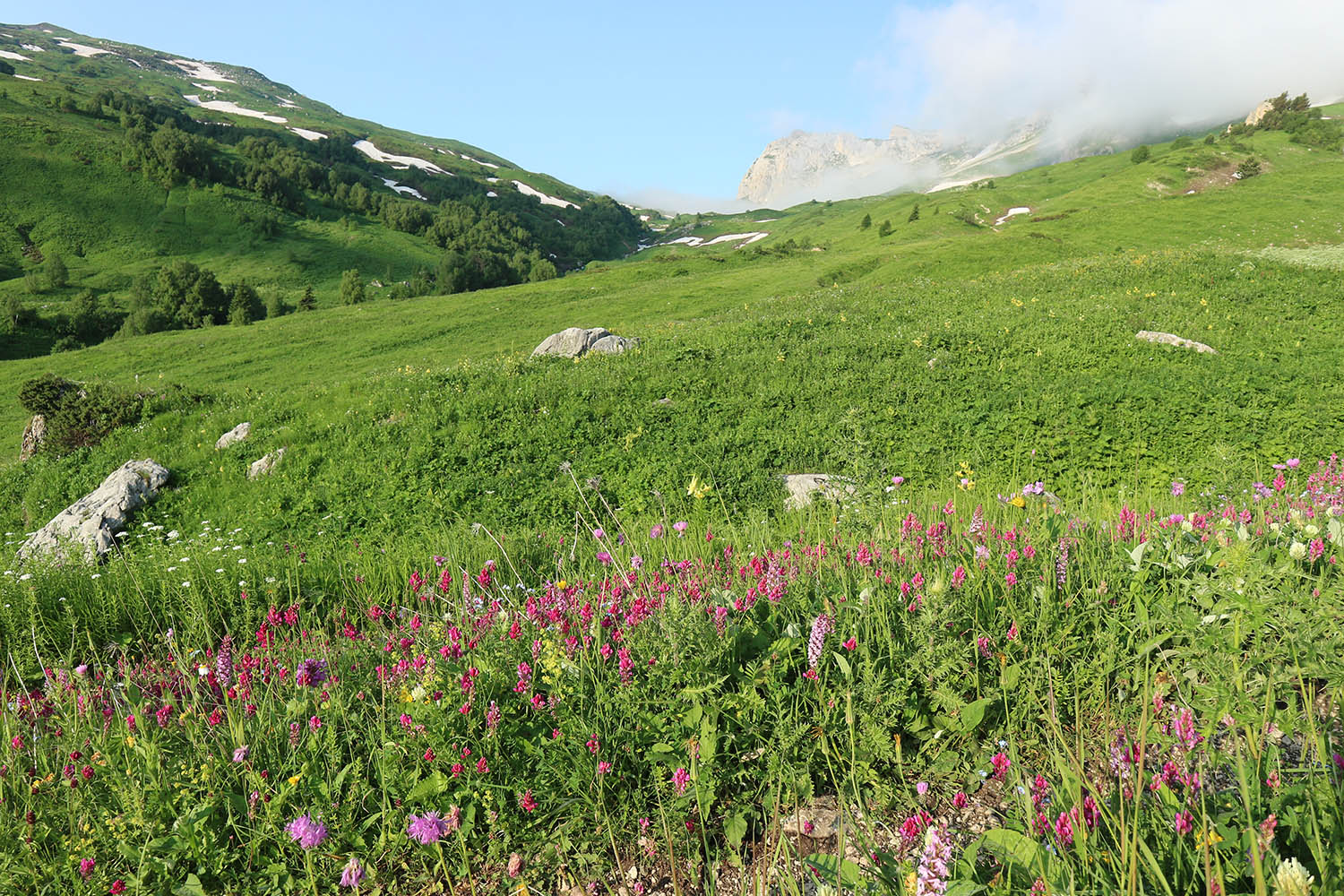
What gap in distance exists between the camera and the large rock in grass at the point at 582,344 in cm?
2260

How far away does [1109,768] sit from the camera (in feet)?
9.22

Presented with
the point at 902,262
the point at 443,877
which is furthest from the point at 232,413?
the point at 902,262

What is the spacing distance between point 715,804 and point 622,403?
13005mm

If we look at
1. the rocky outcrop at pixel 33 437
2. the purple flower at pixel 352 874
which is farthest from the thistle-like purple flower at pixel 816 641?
the rocky outcrop at pixel 33 437

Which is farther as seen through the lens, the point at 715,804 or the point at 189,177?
the point at 189,177

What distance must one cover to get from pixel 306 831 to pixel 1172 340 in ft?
66.4

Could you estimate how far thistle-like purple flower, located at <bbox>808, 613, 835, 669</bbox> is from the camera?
128 inches

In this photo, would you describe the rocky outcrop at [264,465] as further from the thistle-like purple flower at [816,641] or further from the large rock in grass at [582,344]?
the thistle-like purple flower at [816,641]

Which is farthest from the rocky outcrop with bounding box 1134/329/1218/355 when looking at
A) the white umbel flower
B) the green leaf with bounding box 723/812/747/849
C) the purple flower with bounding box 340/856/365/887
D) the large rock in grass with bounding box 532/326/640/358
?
the purple flower with bounding box 340/856/365/887

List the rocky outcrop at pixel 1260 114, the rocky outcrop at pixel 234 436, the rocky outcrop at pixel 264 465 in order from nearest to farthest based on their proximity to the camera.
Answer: the rocky outcrop at pixel 264 465, the rocky outcrop at pixel 234 436, the rocky outcrop at pixel 1260 114

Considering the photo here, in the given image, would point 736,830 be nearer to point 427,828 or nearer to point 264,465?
point 427,828

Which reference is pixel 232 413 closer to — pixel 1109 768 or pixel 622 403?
pixel 622 403

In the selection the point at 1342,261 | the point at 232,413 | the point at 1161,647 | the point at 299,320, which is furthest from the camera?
the point at 299,320

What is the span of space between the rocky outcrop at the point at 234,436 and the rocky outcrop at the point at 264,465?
1.60m
